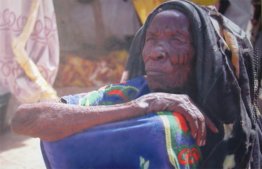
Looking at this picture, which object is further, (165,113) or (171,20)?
(171,20)

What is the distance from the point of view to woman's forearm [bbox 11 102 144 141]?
1702 millimetres

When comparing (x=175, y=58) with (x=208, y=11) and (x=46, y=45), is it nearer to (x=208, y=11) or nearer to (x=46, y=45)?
(x=208, y=11)

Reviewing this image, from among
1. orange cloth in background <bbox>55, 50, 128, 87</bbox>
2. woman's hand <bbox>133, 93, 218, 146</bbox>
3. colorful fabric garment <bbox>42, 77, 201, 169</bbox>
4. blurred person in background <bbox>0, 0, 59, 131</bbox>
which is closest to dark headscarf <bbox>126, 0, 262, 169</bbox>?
woman's hand <bbox>133, 93, 218, 146</bbox>

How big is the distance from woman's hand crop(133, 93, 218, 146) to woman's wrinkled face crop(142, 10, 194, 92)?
19cm

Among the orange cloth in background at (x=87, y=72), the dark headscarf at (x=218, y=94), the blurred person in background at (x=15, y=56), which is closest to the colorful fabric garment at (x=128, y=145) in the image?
the dark headscarf at (x=218, y=94)

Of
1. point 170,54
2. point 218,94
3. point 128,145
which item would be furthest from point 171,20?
point 128,145

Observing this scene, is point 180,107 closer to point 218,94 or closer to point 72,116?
point 218,94

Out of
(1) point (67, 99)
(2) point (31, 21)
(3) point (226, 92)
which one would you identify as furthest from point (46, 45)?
(3) point (226, 92)

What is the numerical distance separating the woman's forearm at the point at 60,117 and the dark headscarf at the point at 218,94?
400 mm

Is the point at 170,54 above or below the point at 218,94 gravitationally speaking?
above

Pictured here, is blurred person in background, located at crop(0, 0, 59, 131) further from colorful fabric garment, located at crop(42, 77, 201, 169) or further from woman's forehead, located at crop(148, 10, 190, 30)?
colorful fabric garment, located at crop(42, 77, 201, 169)

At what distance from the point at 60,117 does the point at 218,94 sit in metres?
0.71

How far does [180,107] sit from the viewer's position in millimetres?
1815

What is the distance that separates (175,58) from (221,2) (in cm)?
387
